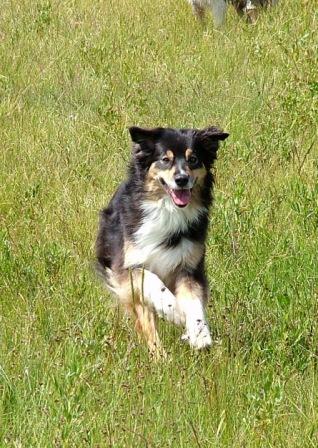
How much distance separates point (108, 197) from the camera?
6.91 metres

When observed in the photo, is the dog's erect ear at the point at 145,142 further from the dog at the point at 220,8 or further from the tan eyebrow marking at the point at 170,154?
the dog at the point at 220,8

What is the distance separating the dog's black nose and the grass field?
0.62 metres

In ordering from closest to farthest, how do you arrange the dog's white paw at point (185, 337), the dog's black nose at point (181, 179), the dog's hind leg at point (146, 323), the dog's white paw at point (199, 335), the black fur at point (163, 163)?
the dog's white paw at point (199, 335) → the dog's white paw at point (185, 337) → the dog's hind leg at point (146, 323) → the dog's black nose at point (181, 179) → the black fur at point (163, 163)

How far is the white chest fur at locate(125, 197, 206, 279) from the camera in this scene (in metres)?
5.38

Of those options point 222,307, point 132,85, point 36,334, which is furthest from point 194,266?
point 132,85

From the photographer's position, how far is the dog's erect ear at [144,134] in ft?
17.8

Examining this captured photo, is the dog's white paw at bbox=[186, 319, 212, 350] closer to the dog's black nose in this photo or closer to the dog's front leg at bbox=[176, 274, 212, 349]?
the dog's front leg at bbox=[176, 274, 212, 349]

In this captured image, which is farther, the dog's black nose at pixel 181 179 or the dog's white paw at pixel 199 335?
the dog's black nose at pixel 181 179

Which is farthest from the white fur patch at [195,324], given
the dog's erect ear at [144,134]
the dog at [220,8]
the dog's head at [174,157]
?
the dog at [220,8]

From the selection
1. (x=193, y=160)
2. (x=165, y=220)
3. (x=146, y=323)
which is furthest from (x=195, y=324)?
(x=193, y=160)

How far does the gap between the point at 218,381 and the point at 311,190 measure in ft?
8.17

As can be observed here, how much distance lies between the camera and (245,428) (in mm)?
3893

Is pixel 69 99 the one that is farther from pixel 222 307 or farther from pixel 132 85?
pixel 222 307

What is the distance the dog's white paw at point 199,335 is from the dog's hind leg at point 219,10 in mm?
6544
